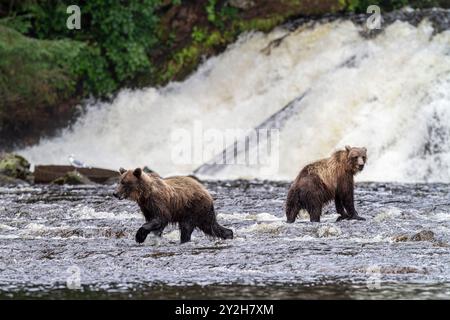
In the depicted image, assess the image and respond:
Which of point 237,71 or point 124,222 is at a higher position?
point 237,71

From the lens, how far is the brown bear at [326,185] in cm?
1677

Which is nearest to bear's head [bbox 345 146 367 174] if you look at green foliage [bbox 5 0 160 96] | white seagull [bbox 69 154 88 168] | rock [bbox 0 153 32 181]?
white seagull [bbox 69 154 88 168]

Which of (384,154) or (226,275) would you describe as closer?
(226,275)

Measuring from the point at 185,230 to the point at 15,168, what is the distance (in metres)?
12.1

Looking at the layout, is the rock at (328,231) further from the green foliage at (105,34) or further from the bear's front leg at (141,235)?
the green foliage at (105,34)

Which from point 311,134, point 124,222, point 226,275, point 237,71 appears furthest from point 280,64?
point 226,275


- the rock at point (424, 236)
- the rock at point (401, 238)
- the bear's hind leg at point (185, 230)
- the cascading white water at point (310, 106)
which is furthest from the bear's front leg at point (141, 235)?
the cascading white water at point (310, 106)

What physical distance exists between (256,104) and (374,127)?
3791 mm

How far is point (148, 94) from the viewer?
31672mm

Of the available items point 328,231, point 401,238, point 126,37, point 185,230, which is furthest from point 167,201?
A: point 126,37

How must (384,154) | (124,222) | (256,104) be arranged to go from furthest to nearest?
(256,104), (384,154), (124,222)

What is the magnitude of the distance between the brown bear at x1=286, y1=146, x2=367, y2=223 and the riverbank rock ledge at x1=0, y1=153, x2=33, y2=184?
10590 mm

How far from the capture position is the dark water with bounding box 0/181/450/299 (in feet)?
40.9
